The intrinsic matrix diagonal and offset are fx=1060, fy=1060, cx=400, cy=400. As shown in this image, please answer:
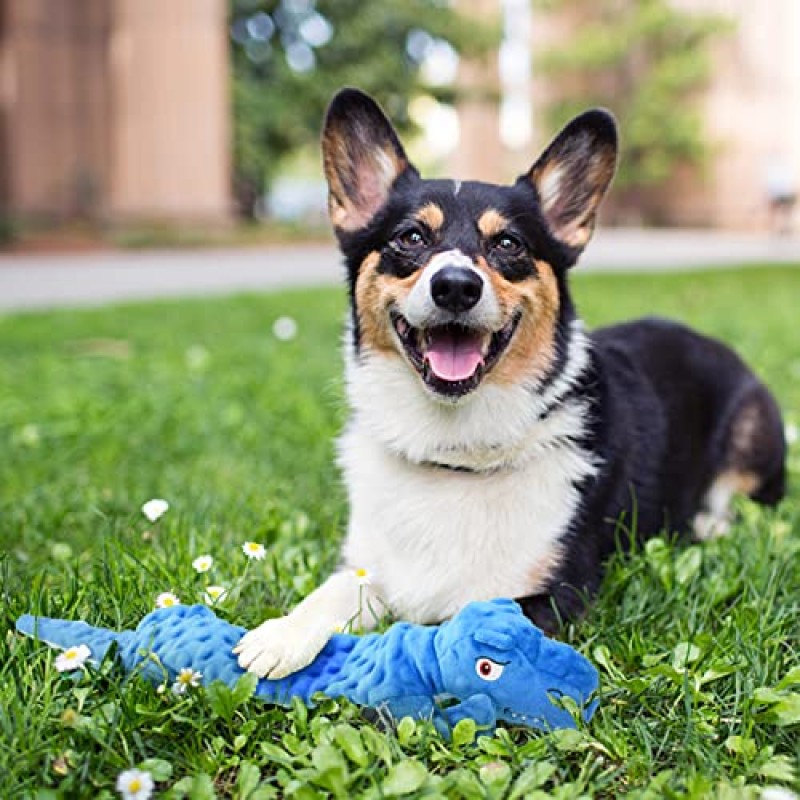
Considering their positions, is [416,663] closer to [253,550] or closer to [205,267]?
[253,550]

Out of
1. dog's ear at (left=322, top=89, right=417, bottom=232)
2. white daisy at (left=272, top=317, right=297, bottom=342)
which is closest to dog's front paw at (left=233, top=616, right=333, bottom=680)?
dog's ear at (left=322, top=89, right=417, bottom=232)

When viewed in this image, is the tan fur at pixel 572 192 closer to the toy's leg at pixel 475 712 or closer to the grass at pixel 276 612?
the grass at pixel 276 612

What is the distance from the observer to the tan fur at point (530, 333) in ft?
8.81

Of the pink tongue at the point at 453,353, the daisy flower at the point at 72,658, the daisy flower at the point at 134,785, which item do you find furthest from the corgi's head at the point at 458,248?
the daisy flower at the point at 134,785

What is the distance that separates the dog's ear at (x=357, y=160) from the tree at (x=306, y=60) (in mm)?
20406

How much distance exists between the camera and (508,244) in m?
2.75

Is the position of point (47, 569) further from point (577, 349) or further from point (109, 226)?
point (109, 226)

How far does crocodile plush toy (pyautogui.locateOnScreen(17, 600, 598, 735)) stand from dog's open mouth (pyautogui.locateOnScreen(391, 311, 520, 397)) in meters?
0.65

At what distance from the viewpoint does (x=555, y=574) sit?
2.58 meters

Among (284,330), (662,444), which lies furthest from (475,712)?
(284,330)

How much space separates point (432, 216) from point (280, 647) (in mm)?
1188

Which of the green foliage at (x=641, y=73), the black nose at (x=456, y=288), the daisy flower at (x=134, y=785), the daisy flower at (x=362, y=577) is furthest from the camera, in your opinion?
the green foliage at (x=641, y=73)

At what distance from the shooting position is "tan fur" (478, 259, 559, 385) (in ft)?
8.81

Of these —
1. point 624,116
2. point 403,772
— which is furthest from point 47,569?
point 624,116
